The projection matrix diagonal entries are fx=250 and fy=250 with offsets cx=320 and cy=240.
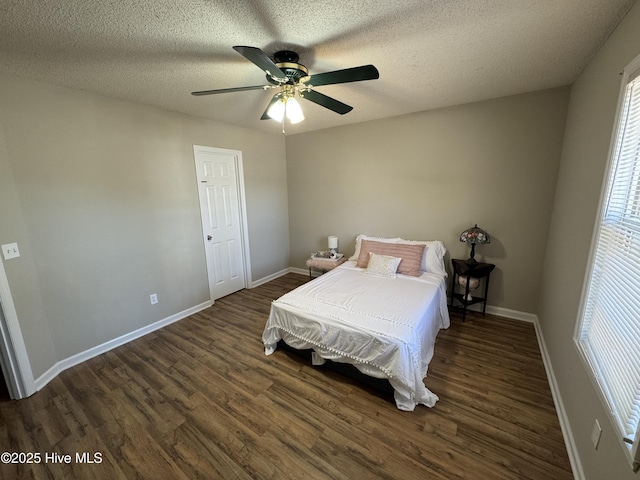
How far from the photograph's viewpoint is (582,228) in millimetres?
1738

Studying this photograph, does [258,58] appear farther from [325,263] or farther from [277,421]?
[325,263]

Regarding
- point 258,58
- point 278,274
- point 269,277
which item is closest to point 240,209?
point 269,277

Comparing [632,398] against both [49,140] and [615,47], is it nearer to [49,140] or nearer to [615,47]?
[615,47]

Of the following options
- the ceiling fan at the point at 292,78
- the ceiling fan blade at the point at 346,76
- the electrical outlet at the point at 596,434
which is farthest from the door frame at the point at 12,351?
the electrical outlet at the point at 596,434

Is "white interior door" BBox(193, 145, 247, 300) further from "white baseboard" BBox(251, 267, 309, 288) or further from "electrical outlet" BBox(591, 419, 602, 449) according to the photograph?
"electrical outlet" BBox(591, 419, 602, 449)

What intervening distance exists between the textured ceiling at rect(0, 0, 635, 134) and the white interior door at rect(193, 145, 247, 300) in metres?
1.08

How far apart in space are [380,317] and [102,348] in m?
2.78

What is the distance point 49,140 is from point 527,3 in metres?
3.51

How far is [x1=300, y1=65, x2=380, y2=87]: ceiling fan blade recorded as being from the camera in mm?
1439

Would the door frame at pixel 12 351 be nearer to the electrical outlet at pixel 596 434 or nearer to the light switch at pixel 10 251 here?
the light switch at pixel 10 251

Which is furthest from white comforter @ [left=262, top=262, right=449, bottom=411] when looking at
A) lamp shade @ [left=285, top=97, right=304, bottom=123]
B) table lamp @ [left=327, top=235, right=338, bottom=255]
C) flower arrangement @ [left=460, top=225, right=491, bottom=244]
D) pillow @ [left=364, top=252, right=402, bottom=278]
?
lamp shade @ [left=285, top=97, right=304, bottom=123]

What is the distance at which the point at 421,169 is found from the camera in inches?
130

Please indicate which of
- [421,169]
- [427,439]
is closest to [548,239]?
[421,169]

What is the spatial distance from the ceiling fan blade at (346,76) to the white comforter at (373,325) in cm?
173
